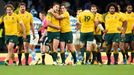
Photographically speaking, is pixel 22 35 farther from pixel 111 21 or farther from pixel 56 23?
pixel 111 21

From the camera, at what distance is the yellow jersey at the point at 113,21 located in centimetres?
2038

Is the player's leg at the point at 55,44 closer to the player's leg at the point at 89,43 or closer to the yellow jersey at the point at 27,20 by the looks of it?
the yellow jersey at the point at 27,20

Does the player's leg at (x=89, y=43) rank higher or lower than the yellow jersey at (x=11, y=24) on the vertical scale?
lower

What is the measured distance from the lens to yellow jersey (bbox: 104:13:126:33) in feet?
66.8

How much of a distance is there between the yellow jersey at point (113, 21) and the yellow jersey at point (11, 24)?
2.99 metres

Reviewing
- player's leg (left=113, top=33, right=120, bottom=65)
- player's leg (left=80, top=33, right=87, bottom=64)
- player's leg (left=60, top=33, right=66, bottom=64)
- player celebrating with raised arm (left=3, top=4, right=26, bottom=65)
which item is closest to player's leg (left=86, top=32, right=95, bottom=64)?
player's leg (left=80, top=33, right=87, bottom=64)

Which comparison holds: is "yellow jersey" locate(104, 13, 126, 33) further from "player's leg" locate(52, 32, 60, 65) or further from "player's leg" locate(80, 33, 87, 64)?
"player's leg" locate(52, 32, 60, 65)

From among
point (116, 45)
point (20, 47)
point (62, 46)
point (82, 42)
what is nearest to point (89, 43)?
point (82, 42)

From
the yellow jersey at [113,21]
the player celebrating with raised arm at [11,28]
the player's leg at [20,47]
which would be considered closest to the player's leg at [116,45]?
the yellow jersey at [113,21]

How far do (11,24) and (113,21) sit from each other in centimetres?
329

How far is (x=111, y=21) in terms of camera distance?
20391 mm

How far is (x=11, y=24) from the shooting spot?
2005cm

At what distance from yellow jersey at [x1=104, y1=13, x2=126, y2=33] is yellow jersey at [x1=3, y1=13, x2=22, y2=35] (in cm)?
299

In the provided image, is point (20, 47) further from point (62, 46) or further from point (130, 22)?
point (130, 22)
